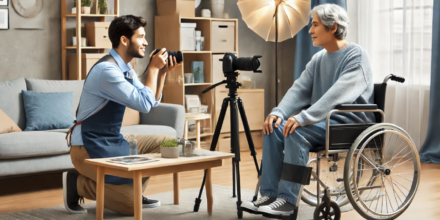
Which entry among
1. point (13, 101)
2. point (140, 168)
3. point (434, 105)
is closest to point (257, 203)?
point (140, 168)

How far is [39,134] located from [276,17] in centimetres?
228

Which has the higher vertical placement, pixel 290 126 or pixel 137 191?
pixel 290 126

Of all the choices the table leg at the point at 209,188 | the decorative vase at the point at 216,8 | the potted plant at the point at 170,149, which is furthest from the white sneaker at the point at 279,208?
the decorative vase at the point at 216,8

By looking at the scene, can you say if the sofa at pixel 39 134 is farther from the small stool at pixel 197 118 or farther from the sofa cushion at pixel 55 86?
the small stool at pixel 197 118

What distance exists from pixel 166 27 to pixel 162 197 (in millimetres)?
2318

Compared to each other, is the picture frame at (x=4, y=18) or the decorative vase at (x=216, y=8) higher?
the decorative vase at (x=216, y=8)

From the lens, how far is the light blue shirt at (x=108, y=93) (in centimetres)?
280

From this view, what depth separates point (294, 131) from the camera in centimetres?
277

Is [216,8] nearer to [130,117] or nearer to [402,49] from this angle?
[130,117]

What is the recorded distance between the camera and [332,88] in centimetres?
289

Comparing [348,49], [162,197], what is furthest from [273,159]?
[162,197]

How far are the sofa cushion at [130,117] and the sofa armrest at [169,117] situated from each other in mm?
98

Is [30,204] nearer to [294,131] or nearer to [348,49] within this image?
[294,131]

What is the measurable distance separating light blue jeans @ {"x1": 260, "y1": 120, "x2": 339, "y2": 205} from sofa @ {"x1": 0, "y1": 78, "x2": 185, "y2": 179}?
5.11 ft
